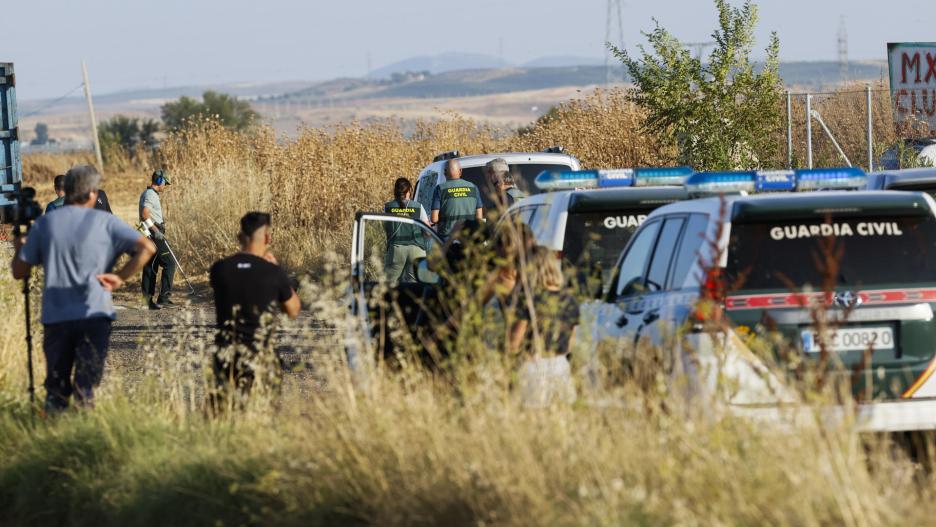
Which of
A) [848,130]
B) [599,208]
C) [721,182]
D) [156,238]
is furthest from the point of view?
[848,130]

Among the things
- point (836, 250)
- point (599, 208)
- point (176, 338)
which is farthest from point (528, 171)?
point (836, 250)

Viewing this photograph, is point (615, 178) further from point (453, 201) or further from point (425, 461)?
point (453, 201)

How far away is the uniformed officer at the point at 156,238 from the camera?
20422 mm

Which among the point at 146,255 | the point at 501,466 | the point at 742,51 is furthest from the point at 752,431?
the point at 742,51

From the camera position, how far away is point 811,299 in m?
7.90

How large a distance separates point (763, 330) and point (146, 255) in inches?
144

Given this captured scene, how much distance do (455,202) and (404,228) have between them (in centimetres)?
142

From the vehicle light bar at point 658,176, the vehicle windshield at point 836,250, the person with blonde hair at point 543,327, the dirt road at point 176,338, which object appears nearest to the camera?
the person with blonde hair at point 543,327

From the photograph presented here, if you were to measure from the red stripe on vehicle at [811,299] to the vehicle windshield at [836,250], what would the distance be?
0.22ft

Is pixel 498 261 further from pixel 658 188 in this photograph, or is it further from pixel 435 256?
pixel 658 188

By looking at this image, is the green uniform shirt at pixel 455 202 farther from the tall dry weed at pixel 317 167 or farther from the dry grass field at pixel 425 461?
the tall dry weed at pixel 317 167

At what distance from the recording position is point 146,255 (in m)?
9.41

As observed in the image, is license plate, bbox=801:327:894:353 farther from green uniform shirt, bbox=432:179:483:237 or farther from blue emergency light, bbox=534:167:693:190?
green uniform shirt, bbox=432:179:483:237

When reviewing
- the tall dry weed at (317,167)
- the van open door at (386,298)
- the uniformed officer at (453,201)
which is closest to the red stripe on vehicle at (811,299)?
the van open door at (386,298)
